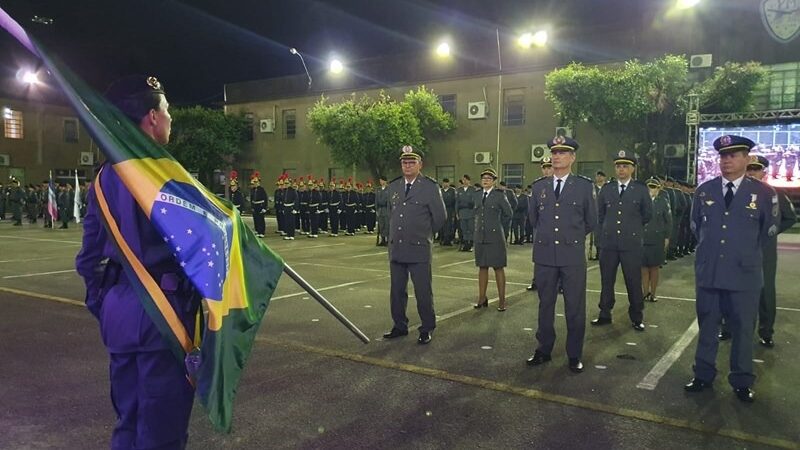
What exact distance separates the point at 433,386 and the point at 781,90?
88.4 ft

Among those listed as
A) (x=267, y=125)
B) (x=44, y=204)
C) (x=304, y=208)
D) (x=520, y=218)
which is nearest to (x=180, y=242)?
(x=520, y=218)

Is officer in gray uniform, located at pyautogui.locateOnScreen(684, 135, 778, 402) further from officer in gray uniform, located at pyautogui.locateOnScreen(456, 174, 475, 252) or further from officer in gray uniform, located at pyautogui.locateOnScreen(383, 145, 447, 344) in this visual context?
officer in gray uniform, located at pyautogui.locateOnScreen(456, 174, 475, 252)

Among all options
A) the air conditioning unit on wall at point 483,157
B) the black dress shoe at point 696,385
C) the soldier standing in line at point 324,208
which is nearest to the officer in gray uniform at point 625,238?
the black dress shoe at point 696,385

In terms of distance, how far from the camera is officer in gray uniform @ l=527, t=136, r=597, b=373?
5.58m

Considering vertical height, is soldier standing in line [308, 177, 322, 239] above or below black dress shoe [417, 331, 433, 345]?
above

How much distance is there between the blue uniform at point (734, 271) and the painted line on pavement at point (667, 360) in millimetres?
407

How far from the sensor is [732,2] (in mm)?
25953

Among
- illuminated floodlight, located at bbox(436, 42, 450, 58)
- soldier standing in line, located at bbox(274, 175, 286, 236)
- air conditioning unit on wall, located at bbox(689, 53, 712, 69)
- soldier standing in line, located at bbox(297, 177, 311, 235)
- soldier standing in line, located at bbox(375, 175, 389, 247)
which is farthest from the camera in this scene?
illuminated floodlight, located at bbox(436, 42, 450, 58)

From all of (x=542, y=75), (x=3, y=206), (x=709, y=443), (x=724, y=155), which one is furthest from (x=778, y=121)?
(x=3, y=206)

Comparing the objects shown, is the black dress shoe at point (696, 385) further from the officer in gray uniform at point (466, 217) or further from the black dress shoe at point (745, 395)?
the officer in gray uniform at point (466, 217)

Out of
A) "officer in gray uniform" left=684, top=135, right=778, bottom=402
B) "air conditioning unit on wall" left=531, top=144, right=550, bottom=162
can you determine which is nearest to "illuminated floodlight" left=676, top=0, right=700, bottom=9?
"air conditioning unit on wall" left=531, top=144, right=550, bottom=162

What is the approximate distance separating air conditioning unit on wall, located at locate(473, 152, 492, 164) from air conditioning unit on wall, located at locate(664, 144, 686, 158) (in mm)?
9143

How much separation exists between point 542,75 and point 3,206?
27918mm

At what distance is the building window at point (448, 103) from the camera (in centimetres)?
3300
